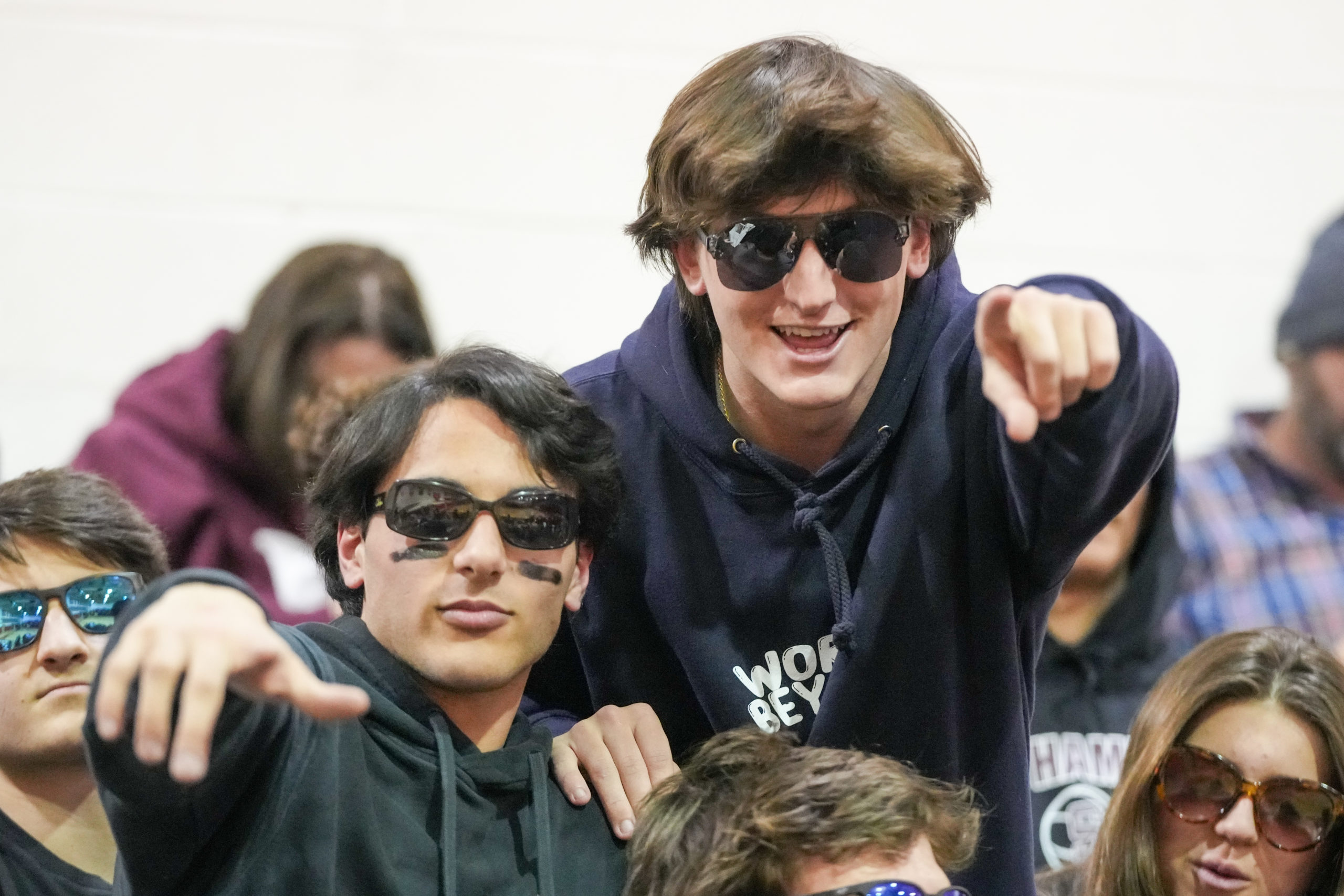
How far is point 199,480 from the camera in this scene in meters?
3.02

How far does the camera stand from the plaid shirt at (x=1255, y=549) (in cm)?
323

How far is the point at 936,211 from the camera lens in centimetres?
181

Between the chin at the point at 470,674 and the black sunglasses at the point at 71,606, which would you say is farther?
the black sunglasses at the point at 71,606

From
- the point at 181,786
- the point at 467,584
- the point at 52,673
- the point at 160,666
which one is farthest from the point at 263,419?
the point at 160,666

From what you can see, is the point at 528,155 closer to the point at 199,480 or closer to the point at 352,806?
the point at 199,480

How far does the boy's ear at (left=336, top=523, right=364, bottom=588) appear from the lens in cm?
183

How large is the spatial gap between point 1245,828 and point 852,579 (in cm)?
53

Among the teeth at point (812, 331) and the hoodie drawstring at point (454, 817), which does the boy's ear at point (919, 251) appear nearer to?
the teeth at point (812, 331)

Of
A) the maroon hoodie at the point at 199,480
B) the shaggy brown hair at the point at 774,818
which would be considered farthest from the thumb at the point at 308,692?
the maroon hoodie at the point at 199,480

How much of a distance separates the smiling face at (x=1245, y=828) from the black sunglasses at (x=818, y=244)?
2.30 feet

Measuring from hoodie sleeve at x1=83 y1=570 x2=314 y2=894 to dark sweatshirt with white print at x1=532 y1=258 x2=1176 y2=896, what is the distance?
21.9 inches

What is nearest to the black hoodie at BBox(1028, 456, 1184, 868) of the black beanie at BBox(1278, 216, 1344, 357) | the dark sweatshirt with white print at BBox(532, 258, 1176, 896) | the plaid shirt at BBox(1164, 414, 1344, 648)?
the plaid shirt at BBox(1164, 414, 1344, 648)

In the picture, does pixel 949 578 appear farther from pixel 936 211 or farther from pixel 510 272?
pixel 510 272

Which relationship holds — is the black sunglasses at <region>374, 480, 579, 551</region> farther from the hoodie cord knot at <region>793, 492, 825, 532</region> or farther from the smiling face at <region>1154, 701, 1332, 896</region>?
the smiling face at <region>1154, 701, 1332, 896</region>
